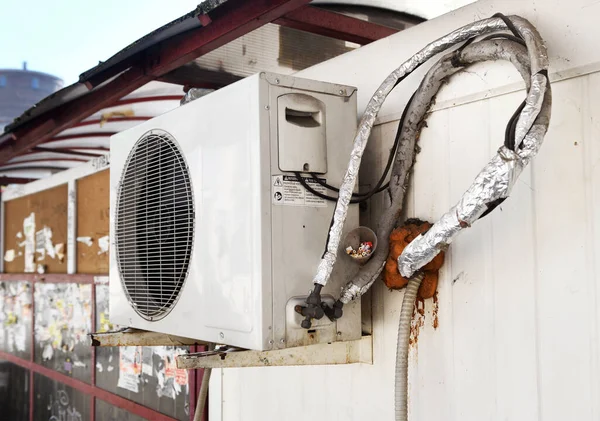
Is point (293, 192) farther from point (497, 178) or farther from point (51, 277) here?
point (51, 277)

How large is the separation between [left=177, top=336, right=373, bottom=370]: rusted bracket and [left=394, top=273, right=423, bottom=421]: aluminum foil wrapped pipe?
226mm

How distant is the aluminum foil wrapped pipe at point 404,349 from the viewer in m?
1.46

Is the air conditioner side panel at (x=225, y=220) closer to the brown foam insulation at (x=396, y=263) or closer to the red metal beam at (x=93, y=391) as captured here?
the brown foam insulation at (x=396, y=263)

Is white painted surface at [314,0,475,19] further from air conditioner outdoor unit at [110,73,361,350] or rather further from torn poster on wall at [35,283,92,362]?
torn poster on wall at [35,283,92,362]

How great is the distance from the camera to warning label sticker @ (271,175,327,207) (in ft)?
4.80

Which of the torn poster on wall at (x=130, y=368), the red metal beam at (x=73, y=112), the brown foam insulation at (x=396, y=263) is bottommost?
the torn poster on wall at (x=130, y=368)

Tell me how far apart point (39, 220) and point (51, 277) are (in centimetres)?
68

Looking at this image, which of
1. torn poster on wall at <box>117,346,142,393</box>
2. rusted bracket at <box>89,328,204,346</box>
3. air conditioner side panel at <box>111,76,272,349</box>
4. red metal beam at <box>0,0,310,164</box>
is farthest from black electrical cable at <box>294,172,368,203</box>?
torn poster on wall at <box>117,346,142,393</box>

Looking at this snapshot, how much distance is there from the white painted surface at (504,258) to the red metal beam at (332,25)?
21cm

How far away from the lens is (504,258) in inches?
54.6

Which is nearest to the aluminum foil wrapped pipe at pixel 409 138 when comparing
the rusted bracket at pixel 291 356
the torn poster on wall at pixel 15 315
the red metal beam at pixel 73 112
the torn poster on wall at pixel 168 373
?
the rusted bracket at pixel 291 356

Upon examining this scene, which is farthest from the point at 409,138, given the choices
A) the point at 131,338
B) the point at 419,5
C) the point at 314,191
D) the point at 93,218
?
the point at 93,218

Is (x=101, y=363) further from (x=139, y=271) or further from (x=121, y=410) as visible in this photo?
(x=139, y=271)

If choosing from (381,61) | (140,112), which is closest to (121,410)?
(140,112)
